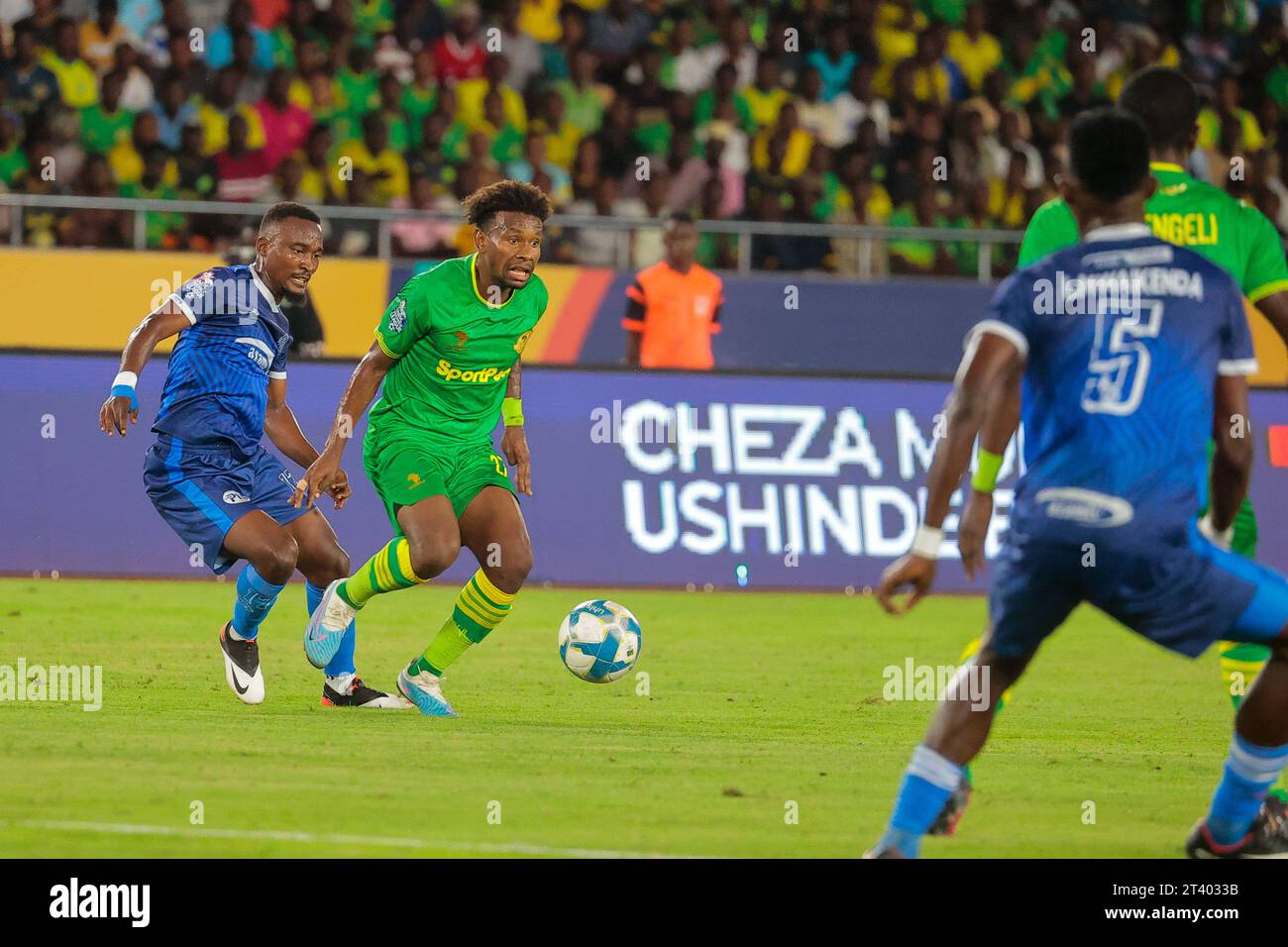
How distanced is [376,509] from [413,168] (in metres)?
4.82

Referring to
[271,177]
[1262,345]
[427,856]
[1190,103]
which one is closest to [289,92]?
[271,177]

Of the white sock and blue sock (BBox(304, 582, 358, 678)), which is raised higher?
blue sock (BBox(304, 582, 358, 678))

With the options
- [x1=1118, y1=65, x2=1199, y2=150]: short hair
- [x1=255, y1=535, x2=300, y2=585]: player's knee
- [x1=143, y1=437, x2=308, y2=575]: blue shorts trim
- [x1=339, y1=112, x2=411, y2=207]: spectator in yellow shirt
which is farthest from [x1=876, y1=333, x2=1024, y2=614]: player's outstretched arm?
[x1=339, y1=112, x2=411, y2=207]: spectator in yellow shirt

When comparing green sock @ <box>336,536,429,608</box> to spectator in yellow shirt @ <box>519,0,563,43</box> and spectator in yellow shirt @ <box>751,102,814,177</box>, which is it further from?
spectator in yellow shirt @ <box>519,0,563,43</box>

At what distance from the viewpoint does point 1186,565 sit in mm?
5766

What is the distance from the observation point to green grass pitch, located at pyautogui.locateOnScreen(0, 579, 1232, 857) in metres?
6.42

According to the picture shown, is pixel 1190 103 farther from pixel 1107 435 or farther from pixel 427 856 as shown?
pixel 427 856

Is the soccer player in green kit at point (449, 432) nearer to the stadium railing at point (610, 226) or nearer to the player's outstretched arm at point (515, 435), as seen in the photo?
the player's outstretched arm at point (515, 435)

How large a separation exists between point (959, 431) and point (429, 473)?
14.4 feet

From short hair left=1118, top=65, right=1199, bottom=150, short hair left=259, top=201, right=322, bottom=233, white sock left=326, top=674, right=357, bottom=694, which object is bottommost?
white sock left=326, top=674, right=357, bottom=694

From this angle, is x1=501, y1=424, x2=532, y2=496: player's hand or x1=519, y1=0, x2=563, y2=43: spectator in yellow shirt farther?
x1=519, y1=0, x2=563, y2=43: spectator in yellow shirt

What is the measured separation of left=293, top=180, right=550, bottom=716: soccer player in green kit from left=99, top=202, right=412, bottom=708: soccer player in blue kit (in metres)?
0.37

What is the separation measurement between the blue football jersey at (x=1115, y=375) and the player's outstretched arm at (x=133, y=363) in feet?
16.0

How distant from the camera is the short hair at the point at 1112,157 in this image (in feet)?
19.7
